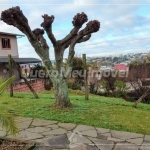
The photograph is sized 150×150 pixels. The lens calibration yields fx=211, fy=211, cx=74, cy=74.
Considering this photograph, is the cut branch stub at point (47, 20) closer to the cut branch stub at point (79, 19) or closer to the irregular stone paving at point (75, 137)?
the cut branch stub at point (79, 19)

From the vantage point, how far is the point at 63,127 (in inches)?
179

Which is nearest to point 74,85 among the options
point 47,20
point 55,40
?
point 55,40

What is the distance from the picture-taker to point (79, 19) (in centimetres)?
537

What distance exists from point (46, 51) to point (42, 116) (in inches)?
74.6

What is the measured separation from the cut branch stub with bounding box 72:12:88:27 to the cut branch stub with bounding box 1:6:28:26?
4.05ft

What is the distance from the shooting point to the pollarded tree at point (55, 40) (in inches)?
204

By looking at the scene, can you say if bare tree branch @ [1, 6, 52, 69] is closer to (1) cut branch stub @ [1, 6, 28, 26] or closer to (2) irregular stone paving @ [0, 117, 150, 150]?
(1) cut branch stub @ [1, 6, 28, 26]

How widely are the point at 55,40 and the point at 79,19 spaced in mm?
932

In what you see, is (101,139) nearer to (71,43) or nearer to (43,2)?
(71,43)

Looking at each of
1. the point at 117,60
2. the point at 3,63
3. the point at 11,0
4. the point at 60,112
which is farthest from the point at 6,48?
the point at 60,112

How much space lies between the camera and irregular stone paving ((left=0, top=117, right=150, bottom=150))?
360 centimetres

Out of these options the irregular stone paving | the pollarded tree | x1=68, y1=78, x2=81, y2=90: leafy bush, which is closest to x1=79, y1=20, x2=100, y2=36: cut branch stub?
the pollarded tree

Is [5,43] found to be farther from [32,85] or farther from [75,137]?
[75,137]

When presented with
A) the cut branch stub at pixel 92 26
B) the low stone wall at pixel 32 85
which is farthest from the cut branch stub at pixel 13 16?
the low stone wall at pixel 32 85
